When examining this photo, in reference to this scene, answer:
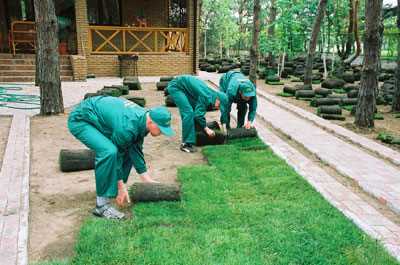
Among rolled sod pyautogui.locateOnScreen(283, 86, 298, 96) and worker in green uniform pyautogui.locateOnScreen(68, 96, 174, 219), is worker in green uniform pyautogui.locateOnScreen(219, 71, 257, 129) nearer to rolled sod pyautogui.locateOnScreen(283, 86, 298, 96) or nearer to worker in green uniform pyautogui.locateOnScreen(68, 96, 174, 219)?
worker in green uniform pyautogui.locateOnScreen(68, 96, 174, 219)

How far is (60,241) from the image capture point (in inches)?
154

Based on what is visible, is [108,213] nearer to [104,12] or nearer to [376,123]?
[376,123]

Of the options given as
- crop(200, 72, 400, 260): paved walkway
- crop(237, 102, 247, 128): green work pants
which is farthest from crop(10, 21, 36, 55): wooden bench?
crop(237, 102, 247, 128): green work pants

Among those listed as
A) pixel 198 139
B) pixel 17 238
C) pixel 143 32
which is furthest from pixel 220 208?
pixel 143 32

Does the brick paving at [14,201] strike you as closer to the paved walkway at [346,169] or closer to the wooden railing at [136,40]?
the paved walkway at [346,169]

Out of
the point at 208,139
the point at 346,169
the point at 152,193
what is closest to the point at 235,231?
the point at 152,193

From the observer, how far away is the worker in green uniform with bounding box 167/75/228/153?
6.71 meters

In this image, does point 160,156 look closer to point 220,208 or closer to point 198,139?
A: point 198,139

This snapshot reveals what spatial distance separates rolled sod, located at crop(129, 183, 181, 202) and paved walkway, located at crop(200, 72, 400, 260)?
184 centimetres

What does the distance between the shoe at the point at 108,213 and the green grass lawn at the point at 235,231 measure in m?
0.13

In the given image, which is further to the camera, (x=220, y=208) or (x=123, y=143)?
(x=220, y=208)

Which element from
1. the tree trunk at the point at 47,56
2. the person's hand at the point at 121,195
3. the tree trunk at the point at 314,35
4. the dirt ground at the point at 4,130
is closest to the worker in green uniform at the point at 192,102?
the person's hand at the point at 121,195

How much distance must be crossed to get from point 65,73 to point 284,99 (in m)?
8.56

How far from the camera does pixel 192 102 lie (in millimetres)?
7113
